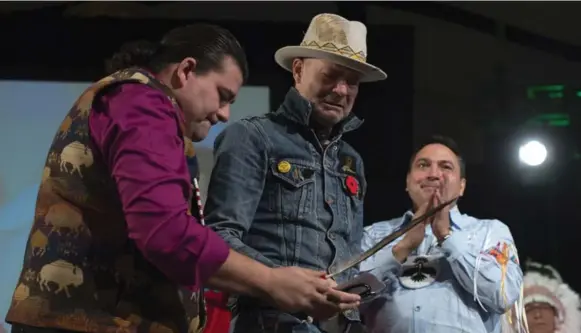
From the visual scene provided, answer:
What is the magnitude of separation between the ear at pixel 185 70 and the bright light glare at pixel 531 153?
2.62 meters

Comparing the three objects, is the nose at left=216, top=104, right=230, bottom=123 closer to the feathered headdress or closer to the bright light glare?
the feathered headdress

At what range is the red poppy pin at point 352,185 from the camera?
198 cm

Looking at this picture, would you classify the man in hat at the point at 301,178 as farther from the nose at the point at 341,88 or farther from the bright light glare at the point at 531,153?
the bright light glare at the point at 531,153

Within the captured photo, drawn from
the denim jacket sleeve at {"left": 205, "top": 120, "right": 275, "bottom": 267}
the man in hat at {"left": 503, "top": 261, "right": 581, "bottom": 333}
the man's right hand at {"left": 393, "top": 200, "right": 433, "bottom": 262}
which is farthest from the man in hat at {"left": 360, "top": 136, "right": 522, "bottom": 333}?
the man in hat at {"left": 503, "top": 261, "right": 581, "bottom": 333}

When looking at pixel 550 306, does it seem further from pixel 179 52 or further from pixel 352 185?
pixel 179 52

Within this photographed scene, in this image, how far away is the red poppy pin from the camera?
6.48ft

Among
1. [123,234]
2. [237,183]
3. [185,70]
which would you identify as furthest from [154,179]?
[237,183]

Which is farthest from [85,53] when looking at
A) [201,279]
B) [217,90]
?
[201,279]

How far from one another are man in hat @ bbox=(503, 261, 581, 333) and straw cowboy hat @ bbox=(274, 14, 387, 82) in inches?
63.1

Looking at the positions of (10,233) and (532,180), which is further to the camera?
(532,180)

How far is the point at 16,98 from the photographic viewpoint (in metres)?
3.46

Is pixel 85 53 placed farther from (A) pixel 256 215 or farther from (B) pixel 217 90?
(B) pixel 217 90

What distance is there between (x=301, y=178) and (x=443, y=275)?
80cm

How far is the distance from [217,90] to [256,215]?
18.0 inches
